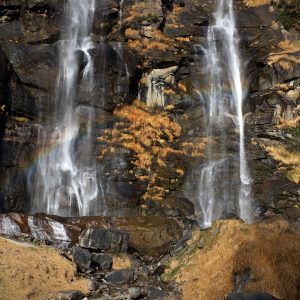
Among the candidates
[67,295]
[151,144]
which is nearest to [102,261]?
[67,295]

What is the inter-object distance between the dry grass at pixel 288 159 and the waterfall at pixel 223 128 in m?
1.92

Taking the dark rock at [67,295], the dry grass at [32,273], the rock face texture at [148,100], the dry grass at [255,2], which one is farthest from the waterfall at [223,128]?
the dark rock at [67,295]

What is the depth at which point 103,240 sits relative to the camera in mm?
17625

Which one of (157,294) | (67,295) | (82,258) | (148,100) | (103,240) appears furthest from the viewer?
(148,100)

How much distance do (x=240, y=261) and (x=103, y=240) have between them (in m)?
7.20

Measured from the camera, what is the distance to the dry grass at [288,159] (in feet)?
84.9

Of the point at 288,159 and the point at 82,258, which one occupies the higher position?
the point at 288,159

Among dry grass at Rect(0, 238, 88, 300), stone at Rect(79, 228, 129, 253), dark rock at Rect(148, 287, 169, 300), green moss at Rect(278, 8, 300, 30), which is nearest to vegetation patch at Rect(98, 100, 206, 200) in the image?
stone at Rect(79, 228, 129, 253)

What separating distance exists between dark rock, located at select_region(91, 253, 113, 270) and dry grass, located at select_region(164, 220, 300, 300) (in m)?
2.45

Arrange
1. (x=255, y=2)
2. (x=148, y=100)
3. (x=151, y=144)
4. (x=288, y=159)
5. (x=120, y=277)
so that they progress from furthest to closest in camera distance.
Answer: (x=255, y=2)
(x=148, y=100)
(x=151, y=144)
(x=288, y=159)
(x=120, y=277)

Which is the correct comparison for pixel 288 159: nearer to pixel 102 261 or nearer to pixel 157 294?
pixel 102 261

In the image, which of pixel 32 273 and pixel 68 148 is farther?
pixel 68 148

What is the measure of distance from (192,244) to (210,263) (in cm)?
252

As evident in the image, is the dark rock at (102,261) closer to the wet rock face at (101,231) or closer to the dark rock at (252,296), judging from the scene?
the wet rock face at (101,231)
